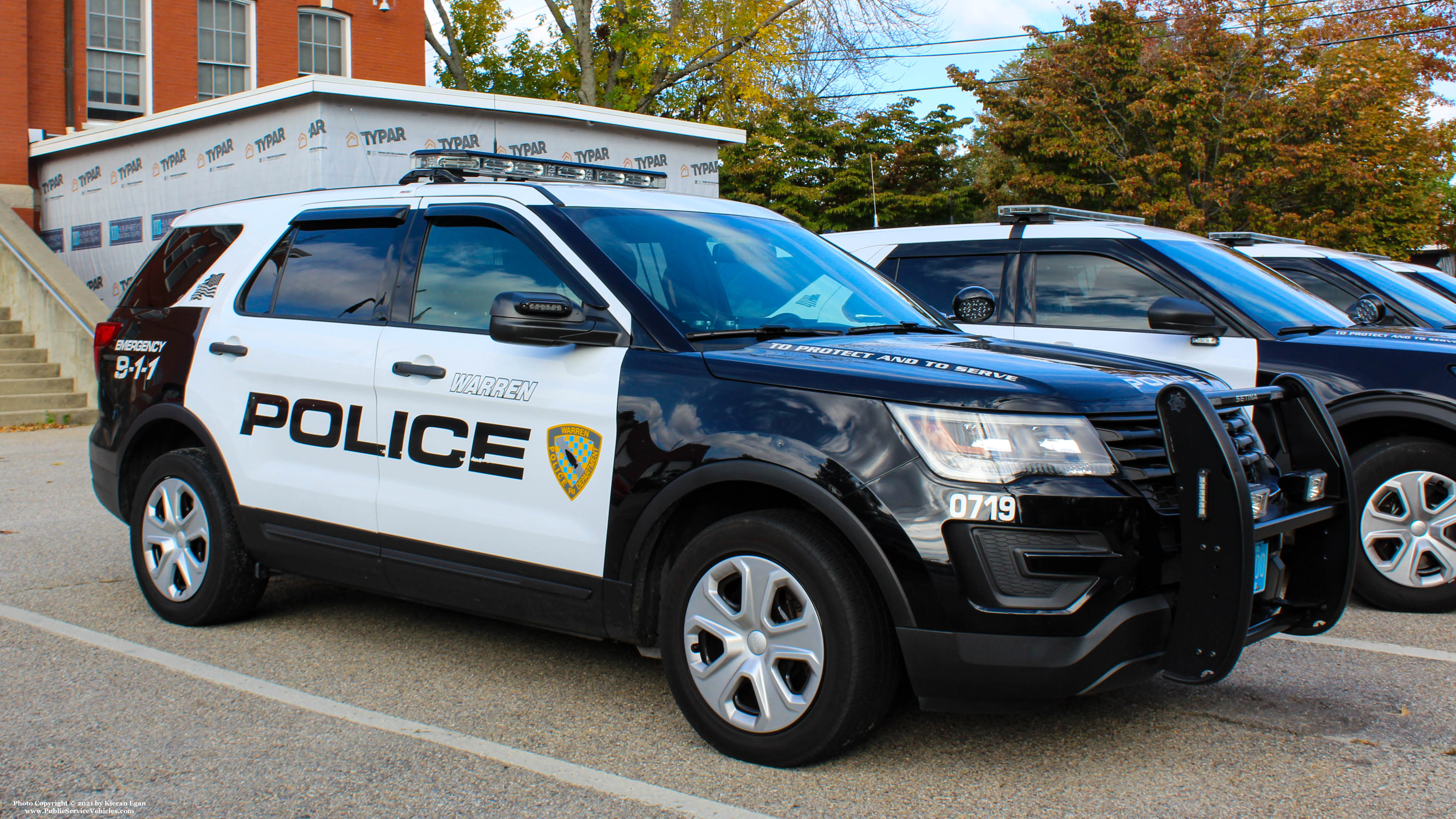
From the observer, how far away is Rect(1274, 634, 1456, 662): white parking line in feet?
16.0

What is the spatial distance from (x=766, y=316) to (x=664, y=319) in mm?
468

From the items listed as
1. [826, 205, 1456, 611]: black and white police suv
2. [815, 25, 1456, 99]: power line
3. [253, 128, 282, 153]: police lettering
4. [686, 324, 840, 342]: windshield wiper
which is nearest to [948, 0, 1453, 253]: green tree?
[815, 25, 1456, 99]: power line

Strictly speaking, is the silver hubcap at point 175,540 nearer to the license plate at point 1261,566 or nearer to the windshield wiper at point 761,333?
the windshield wiper at point 761,333

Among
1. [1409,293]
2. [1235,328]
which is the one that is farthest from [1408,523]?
[1409,293]

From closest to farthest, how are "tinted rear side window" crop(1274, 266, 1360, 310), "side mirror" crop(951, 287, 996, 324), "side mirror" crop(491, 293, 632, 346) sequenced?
"side mirror" crop(491, 293, 632, 346) < "side mirror" crop(951, 287, 996, 324) < "tinted rear side window" crop(1274, 266, 1360, 310)

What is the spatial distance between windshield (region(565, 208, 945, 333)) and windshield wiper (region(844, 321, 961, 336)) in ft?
0.09

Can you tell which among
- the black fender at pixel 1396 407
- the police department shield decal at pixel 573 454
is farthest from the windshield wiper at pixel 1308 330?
the police department shield decal at pixel 573 454

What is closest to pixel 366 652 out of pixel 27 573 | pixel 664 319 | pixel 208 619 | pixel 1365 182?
pixel 208 619

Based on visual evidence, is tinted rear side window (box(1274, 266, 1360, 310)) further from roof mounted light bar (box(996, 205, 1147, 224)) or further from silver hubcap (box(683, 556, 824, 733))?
silver hubcap (box(683, 556, 824, 733))

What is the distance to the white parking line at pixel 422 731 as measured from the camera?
11.0 feet

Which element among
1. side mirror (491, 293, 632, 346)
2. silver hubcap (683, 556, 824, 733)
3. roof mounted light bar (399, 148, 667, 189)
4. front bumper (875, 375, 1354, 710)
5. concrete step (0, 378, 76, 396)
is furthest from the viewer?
concrete step (0, 378, 76, 396)

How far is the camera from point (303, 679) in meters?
4.51

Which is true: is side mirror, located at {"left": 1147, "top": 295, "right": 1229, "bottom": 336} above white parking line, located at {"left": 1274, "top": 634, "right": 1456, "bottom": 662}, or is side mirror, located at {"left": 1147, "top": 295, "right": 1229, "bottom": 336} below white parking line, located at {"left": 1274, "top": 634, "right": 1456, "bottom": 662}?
above

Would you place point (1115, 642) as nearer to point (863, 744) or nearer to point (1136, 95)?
point (863, 744)
